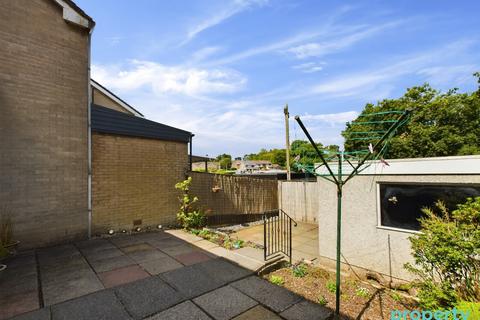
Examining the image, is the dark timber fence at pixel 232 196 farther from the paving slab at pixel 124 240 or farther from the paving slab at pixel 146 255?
the paving slab at pixel 146 255

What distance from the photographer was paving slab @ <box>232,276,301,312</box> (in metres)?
3.33

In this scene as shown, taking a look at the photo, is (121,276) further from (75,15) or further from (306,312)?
(75,15)

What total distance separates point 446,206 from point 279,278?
3.25 m

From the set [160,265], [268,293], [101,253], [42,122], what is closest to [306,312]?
[268,293]

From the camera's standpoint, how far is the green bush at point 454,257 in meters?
2.97

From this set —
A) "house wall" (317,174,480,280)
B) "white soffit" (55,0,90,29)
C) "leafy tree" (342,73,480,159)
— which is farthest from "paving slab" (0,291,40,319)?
"leafy tree" (342,73,480,159)

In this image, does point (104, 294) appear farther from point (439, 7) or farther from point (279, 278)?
point (439, 7)

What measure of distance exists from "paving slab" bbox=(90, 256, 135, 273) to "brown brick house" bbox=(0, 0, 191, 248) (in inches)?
68.2

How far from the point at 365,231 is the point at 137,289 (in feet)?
15.1

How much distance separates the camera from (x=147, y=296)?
11.0 feet

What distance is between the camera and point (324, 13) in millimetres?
5715

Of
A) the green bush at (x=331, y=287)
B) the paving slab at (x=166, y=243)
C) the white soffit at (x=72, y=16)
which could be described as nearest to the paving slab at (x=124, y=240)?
the paving slab at (x=166, y=243)

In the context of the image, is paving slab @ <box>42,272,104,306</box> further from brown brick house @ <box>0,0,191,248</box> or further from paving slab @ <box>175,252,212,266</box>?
brown brick house @ <box>0,0,191,248</box>

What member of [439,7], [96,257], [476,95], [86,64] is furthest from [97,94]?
[476,95]
